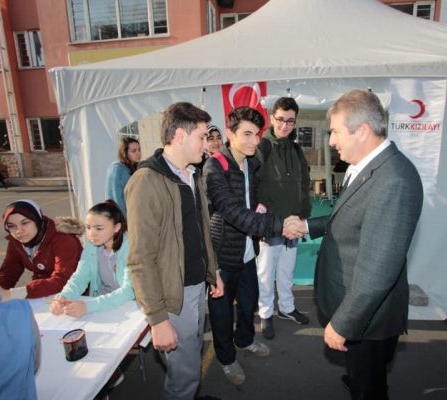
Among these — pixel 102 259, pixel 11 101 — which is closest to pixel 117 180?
pixel 102 259

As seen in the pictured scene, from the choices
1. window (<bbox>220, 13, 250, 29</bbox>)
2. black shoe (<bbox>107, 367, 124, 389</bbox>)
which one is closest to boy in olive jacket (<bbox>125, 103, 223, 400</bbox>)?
black shoe (<bbox>107, 367, 124, 389</bbox>)

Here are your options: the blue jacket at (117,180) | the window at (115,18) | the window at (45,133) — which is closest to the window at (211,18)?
the window at (115,18)

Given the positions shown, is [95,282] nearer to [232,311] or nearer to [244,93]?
[232,311]

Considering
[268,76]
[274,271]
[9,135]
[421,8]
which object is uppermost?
[421,8]

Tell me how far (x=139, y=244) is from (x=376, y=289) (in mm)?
1206

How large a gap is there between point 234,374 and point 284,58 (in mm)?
3363

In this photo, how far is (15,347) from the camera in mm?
1147

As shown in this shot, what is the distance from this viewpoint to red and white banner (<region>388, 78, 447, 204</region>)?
3.75 m

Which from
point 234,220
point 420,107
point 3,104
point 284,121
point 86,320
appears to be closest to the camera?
point 86,320

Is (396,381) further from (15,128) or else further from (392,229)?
(15,128)

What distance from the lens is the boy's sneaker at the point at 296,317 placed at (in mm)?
3633

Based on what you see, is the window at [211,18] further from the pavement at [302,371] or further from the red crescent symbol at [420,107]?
the pavement at [302,371]

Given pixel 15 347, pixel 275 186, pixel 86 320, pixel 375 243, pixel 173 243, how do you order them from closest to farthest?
pixel 15 347 < pixel 375 243 < pixel 173 243 < pixel 86 320 < pixel 275 186

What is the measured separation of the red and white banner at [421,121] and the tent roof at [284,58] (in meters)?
0.26
